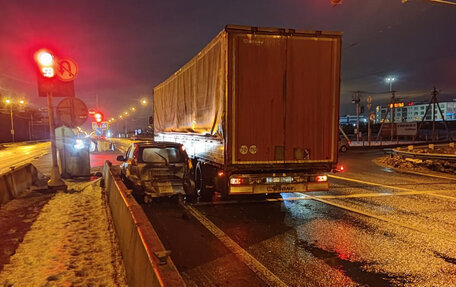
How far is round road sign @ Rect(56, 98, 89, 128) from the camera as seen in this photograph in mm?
10133

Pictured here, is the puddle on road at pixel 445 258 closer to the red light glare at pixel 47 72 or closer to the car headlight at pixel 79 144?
the red light glare at pixel 47 72

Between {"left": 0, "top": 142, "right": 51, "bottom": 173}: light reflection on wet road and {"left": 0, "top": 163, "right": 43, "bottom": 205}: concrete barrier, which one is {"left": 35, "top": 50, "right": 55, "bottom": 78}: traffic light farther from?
{"left": 0, "top": 142, "right": 51, "bottom": 173}: light reflection on wet road

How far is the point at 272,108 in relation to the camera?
23.0 ft

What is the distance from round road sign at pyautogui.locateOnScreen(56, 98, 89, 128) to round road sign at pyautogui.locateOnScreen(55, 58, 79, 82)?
0.98m

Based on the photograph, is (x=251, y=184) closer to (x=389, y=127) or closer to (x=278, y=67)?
(x=278, y=67)

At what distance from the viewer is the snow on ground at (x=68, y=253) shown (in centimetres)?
394

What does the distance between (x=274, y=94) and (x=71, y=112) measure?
668cm

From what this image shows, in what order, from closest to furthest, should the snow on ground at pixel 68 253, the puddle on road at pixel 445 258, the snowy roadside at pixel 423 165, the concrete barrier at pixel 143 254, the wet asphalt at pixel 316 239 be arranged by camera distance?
the concrete barrier at pixel 143 254 < the snow on ground at pixel 68 253 < the wet asphalt at pixel 316 239 < the puddle on road at pixel 445 258 < the snowy roadside at pixel 423 165

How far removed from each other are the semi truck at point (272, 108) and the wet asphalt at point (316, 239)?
82cm

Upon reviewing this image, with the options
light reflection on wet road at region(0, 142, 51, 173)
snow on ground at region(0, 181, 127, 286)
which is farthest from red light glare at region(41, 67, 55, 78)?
light reflection on wet road at region(0, 142, 51, 173)

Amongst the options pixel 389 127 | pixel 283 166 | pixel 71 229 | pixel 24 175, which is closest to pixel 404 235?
pixel 283 166

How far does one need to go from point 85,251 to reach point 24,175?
6626 mm

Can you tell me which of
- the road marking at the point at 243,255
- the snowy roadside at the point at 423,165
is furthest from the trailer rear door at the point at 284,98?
the snowy roadside at the point at 423,165

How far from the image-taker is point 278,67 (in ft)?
22.7
